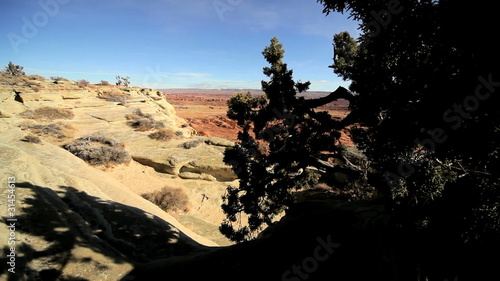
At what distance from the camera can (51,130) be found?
19.5 meters

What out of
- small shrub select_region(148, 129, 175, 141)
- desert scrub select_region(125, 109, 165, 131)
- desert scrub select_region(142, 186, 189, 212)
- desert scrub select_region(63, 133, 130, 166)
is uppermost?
desert scrub select_region(125, 109, 165, 131)

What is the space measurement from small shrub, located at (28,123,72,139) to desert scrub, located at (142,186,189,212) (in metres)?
10.8

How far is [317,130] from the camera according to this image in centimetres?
722

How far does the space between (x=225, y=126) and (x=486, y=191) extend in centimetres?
4640

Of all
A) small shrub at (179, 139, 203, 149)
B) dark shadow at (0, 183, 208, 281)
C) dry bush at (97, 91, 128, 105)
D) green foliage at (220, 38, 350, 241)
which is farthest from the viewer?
dry bush at (97, 91, 128, 105)

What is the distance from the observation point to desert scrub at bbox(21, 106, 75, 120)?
870 inches

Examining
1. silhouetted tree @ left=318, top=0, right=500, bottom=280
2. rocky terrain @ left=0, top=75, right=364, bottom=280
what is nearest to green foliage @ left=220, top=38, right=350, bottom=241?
rocky terrain @ left=0, top=75, right=364, bottom=280

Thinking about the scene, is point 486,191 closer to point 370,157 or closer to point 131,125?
point 370,157

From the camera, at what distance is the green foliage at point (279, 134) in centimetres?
673

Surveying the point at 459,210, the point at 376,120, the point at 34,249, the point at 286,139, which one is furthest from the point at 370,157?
the point at 34,249

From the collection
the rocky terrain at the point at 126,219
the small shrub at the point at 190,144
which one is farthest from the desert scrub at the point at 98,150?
the small shrub at the point at 190,144

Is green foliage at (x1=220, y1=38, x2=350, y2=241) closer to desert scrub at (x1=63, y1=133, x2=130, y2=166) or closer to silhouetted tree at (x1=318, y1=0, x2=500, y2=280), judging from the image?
silhouetted tree at (x1=318, y1=0, x2=500, y2=280)

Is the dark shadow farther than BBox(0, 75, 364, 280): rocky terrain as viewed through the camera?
No

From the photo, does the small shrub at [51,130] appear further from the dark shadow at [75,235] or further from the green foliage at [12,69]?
the green foliage at [12,69]
